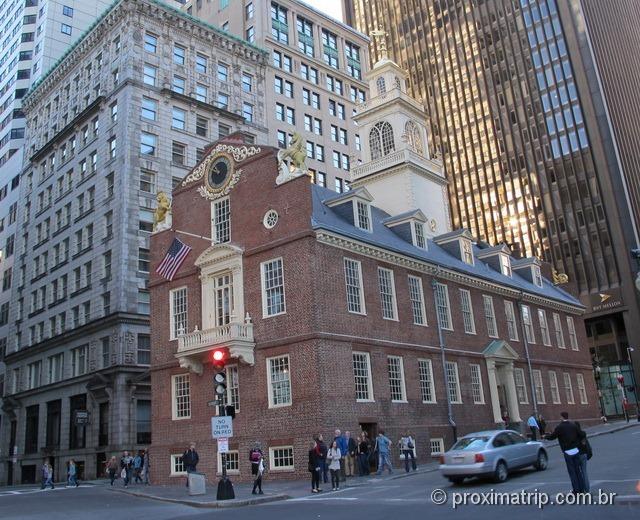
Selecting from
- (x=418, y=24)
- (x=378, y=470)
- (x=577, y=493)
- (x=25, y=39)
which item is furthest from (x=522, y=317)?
(x=418, y=24)

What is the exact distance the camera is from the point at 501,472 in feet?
62.7

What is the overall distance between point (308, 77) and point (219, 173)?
134ft

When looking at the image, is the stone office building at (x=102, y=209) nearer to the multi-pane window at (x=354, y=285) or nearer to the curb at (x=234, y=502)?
the multi-pane window at (x=354, y=285)

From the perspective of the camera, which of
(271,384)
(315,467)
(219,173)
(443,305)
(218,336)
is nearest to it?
(315,467)

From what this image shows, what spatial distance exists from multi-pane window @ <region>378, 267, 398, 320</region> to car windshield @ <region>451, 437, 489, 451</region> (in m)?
11.8

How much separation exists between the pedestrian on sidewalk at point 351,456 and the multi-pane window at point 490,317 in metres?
15.9

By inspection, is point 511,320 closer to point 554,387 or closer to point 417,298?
point 554,387

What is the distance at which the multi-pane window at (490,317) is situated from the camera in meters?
39.3

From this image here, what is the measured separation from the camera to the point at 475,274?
126ft

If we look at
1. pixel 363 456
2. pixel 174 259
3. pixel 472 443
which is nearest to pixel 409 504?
pixel 472 443

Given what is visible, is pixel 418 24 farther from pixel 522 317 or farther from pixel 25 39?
pixel 522 317

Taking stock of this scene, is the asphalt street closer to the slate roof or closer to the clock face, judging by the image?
the slate roof

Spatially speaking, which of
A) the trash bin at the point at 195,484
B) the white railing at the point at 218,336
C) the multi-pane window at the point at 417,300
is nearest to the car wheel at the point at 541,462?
the trash bin at the point at 195,484

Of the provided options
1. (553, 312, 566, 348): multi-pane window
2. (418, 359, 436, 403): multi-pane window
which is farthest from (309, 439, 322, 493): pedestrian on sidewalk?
(553, 312, 566, 348): multi-pane window
